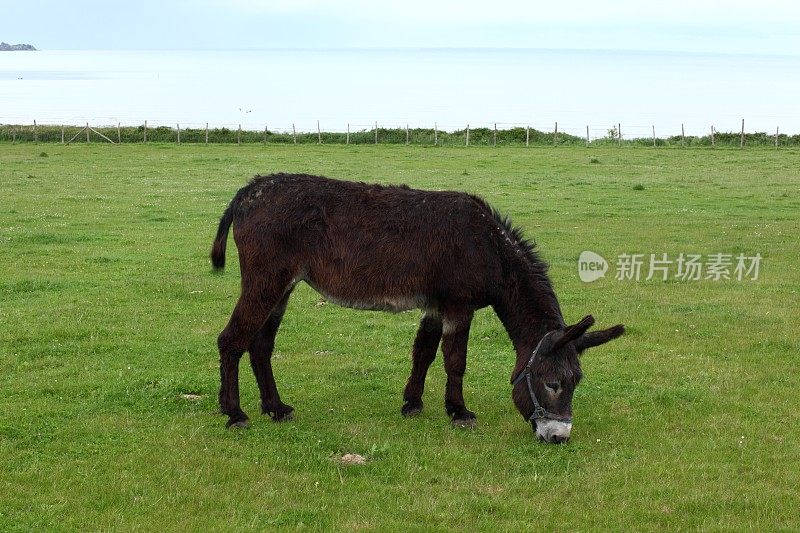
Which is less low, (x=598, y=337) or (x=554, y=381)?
(x=598, y=337)

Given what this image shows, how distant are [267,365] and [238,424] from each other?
0.75 metres

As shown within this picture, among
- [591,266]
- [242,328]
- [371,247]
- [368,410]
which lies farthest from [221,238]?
[591,266]

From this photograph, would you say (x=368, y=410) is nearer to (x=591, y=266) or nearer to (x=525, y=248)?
(x=525, y=248)

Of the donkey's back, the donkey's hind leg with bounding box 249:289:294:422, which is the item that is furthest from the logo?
the donkey's hind leg with bounding box 249:289:294:422

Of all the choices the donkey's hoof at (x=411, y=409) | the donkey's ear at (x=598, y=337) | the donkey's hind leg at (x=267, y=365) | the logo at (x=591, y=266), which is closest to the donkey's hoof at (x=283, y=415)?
the donkey's hind leg at (x=267, y=365)

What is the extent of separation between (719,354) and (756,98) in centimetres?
15860

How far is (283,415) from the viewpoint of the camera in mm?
9344

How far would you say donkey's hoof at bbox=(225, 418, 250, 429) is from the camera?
8977 millimetres

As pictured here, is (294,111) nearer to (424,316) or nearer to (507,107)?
(507,107)

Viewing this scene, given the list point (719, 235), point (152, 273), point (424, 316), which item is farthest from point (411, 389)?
point (719, 235)

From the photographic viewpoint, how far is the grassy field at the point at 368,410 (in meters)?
7.17

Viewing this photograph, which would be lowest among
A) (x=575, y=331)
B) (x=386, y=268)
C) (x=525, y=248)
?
(x=575, y=331)

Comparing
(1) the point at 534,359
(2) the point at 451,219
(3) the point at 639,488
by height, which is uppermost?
(2) the point at 451,219

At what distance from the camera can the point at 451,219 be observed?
927cm
